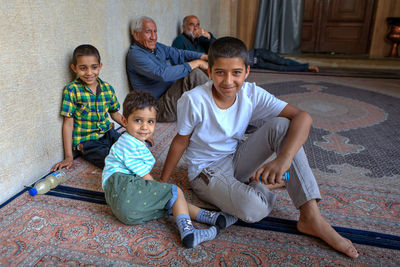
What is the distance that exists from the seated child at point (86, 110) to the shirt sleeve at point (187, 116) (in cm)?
71

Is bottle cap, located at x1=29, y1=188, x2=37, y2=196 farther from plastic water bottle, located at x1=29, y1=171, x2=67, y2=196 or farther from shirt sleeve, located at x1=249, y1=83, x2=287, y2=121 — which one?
shirt sleeve, located at x1=249, y1=83, x2=287, y2=121

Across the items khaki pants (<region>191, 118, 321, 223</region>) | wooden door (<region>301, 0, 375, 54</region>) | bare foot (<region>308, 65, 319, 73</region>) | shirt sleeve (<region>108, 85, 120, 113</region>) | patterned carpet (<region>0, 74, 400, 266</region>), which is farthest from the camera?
wooden door (<region>301, 0, 375, 54</region>)

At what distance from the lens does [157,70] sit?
257 cm

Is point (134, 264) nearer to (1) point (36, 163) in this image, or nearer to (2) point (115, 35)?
(1) point (36, 163)

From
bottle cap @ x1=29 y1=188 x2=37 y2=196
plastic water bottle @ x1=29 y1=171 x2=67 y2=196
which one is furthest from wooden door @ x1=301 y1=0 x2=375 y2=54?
bottle cap @ x1=29 y1=188 x2=37 y2=196

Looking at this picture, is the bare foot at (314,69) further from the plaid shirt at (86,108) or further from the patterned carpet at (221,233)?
the plaid shirt at (86,108)

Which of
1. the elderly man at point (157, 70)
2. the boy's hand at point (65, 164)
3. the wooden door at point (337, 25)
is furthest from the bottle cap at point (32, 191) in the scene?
the wooden door at point (337, 25)

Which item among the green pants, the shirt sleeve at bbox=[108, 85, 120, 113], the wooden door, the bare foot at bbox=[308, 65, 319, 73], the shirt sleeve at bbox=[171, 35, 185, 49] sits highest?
A: the wooden door

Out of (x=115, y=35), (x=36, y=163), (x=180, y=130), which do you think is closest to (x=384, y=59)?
(x=115, y=35)

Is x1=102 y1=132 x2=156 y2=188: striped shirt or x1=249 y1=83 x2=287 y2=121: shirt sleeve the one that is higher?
x1=249 y1=83 x2=287 y2=121: shirt sleeve

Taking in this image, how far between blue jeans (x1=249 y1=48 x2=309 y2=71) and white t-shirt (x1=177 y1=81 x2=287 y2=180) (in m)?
3.73

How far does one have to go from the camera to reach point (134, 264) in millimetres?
1188

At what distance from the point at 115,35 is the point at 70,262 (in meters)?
1.79

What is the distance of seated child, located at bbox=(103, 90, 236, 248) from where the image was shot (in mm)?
1352
